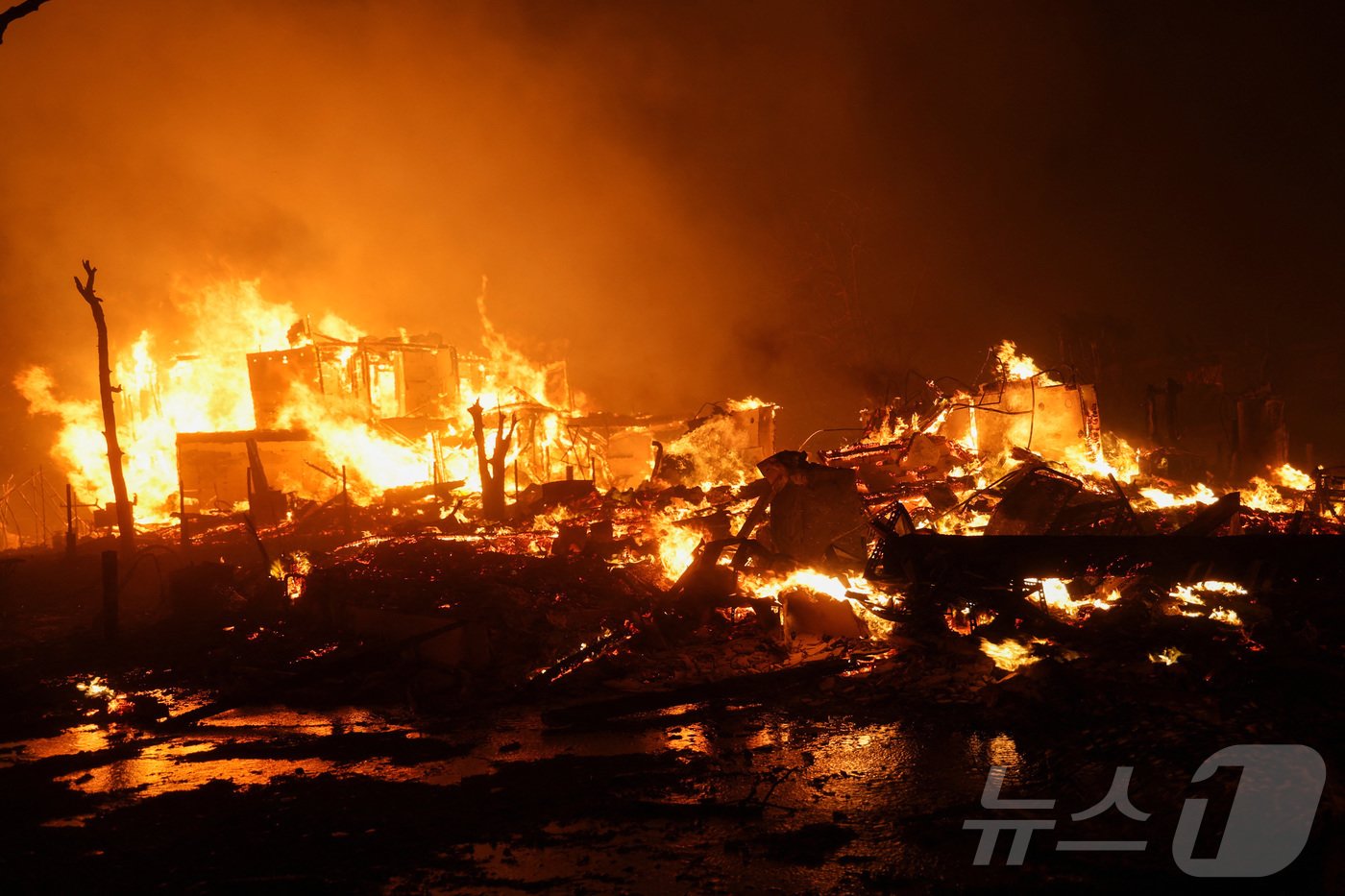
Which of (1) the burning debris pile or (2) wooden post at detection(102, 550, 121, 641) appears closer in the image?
(1) the burning debris pile

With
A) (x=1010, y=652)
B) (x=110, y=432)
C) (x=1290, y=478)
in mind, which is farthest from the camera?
(x=1290, y=478)

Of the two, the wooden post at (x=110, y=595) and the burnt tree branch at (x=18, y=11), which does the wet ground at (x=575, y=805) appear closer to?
the wooden post at (x=110, y=595)

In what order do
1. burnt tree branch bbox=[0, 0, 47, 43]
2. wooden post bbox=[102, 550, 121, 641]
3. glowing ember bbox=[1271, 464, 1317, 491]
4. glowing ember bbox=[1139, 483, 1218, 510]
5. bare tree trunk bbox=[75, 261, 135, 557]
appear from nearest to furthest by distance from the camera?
1. burnt tree branch bbox=[0, 0, 47, 43]
2. wooden post bbox=[102, 550, 121, 641]
3. glowing ember bbox=[1139, 483, 1218, 510]
4. bare tree trunk bbox=[75, 261, 135, 557]
5. glowing ember bbox=[1271, 464, 1317, 491]

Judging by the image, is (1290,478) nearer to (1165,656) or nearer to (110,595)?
(1165,656)

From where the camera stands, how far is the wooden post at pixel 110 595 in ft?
36.5

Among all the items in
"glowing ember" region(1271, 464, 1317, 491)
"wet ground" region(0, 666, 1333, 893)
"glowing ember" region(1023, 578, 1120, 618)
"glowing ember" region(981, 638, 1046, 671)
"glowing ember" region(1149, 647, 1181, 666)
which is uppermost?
"glowing ember" region(1271, 464, 1317, 491)

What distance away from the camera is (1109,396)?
27.5 metres

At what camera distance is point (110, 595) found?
445 inches

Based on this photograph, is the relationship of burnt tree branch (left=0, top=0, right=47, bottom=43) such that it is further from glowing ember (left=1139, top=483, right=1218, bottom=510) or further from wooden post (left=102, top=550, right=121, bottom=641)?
glowing ember (left=1139, top=483, right=1218, bottom=510)

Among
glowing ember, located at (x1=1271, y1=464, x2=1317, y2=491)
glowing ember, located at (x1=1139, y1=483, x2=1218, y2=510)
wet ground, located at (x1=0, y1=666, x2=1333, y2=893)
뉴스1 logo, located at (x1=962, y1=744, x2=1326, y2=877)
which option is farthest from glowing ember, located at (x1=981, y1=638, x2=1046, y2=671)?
glowing ember, located at (x1=1271, y1=464, x2=1317, y2=491)

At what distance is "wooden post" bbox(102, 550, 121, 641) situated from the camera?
438 inches

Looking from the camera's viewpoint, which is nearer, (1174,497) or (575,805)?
(575,805)

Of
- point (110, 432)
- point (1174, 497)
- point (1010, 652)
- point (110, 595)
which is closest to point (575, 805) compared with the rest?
point (1010, 652)

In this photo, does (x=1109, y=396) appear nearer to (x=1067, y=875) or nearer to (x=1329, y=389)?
(x=1329, y=389)
